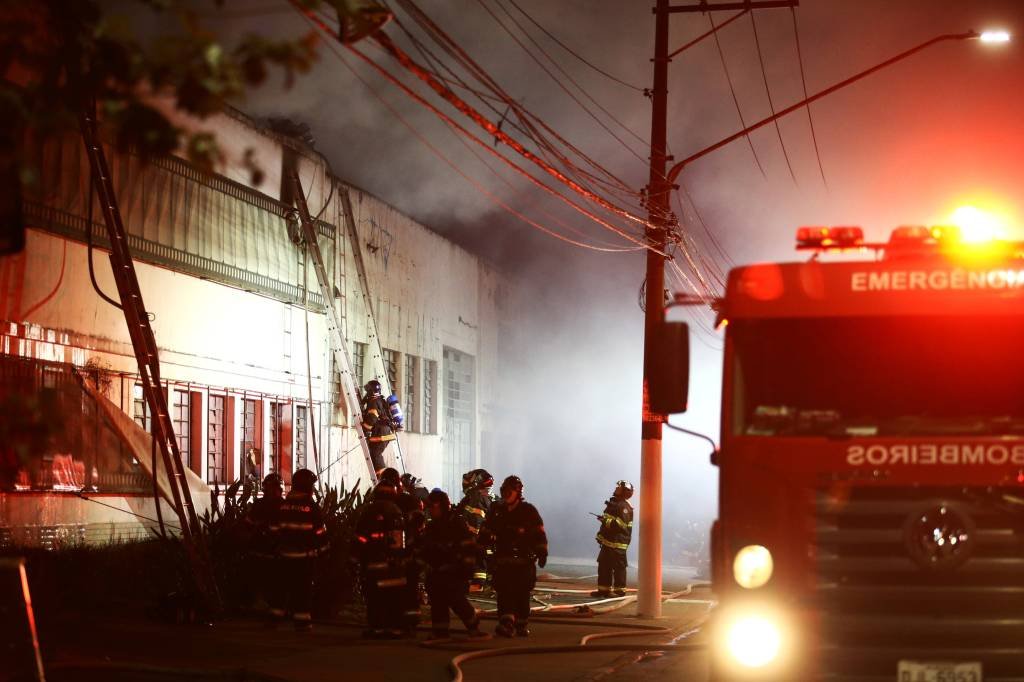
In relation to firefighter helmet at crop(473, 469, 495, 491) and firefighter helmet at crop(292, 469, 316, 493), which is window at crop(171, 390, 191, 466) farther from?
firefighter helmet at crop(292, 469, 316, 493)

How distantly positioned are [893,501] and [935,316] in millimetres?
1051

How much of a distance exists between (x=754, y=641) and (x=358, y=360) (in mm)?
18540

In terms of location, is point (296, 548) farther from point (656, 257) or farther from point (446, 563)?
point (656, 257)

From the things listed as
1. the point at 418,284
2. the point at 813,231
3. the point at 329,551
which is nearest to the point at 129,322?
the point at 329,551

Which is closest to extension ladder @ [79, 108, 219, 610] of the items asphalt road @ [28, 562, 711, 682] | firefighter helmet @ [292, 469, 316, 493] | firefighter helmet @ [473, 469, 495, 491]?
asphalt road @ [28, 562, 711, 682]

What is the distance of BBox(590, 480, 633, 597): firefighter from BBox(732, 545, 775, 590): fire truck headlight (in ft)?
43.2

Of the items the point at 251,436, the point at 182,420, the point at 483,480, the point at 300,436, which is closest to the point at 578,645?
the point at 483,480

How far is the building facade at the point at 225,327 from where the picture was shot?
50.3ft

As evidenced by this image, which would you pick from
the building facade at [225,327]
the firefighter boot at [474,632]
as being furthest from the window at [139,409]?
the firefighter boot at [474,632]

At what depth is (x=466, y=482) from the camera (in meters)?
18.8

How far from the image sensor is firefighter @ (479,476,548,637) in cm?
1459

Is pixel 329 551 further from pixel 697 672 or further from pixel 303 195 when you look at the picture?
pixel 303 195

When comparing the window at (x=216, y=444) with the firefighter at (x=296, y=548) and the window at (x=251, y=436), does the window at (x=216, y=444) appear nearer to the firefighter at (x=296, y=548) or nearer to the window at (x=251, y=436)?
the window at (x=251, y=436)

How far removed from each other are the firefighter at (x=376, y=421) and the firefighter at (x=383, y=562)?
8547 mm
